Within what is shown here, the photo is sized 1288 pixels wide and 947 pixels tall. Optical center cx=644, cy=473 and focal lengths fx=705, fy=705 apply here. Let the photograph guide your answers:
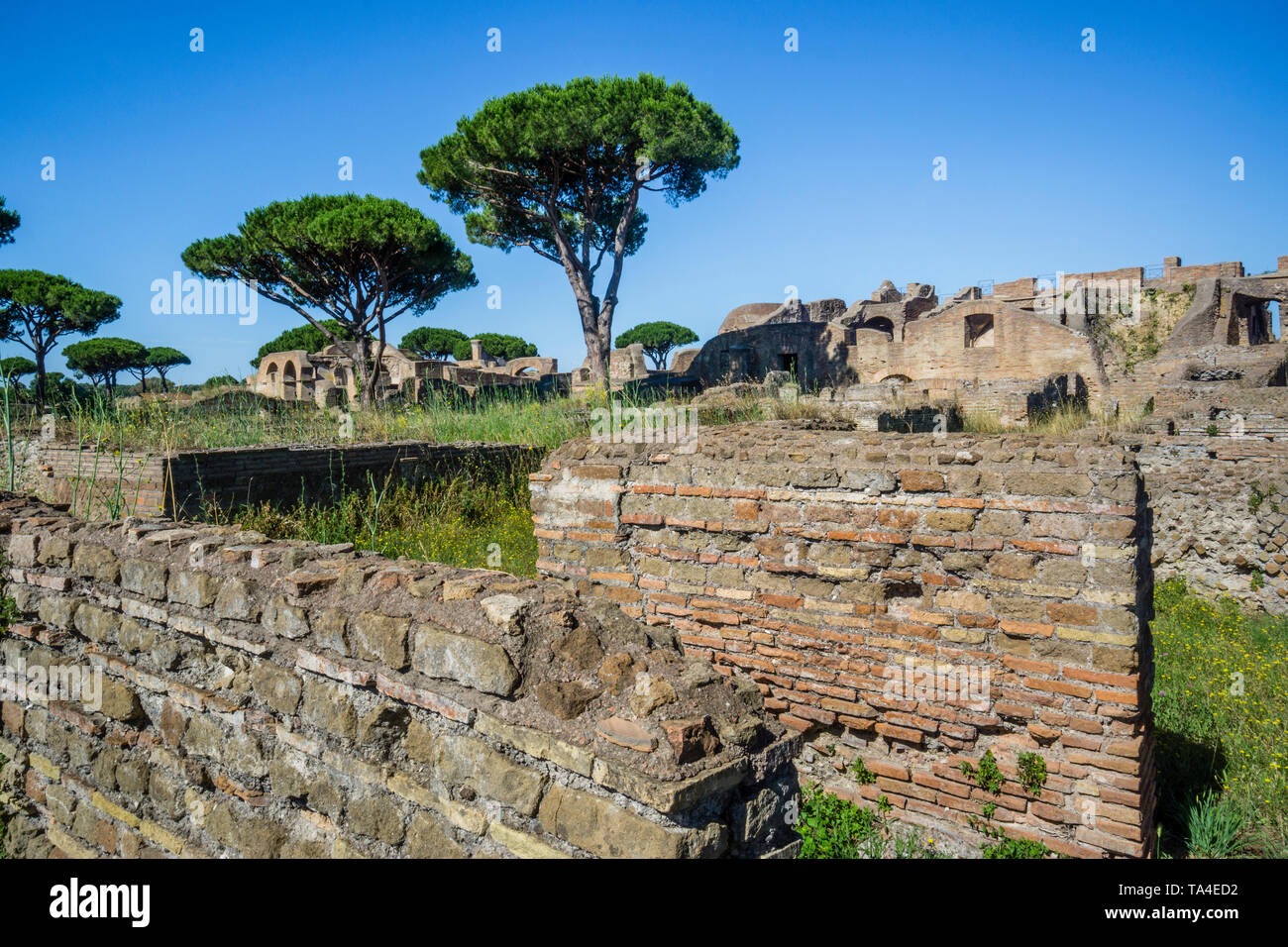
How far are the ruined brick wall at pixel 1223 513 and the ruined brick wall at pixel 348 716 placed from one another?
9403mm

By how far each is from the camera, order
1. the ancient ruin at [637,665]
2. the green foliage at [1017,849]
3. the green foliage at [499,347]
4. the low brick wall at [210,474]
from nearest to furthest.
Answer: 1. the ancient ruin at [637,665]
2. the green foliage at [1017,849]
3. the low brick wall at [210,474]
4. the green foliage at [499,347]

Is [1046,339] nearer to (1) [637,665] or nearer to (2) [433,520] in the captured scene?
(2) [433,520]

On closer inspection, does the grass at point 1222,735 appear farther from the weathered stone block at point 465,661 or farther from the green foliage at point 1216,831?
the weathered stone block at point 465,661

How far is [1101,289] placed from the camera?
29.2 m

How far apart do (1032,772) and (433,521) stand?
6.86 m

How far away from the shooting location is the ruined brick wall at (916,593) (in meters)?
3.36

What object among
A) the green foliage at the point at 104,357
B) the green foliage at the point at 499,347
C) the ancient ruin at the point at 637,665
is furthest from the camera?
the green foliage at the point at 499,347

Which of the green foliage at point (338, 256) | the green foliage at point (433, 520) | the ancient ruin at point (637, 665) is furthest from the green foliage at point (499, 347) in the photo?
the ancient ruin at point (637, 665)

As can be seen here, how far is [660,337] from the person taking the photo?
196ft

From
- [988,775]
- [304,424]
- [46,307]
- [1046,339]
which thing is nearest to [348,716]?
[988,775]
